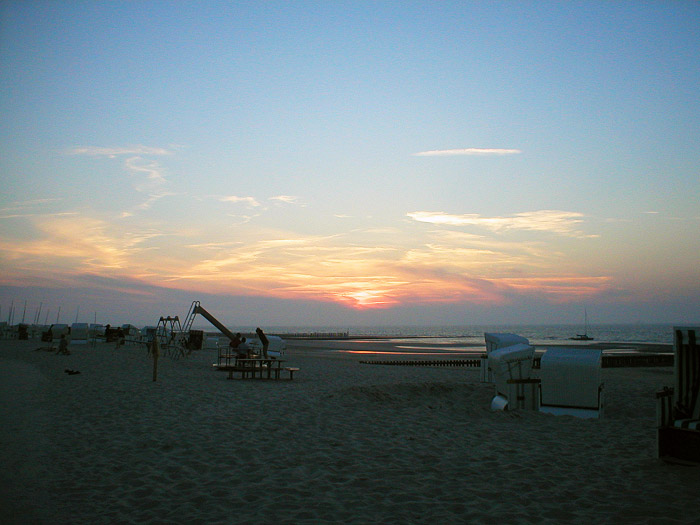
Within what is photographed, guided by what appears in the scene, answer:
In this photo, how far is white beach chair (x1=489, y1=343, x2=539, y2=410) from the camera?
520 inches

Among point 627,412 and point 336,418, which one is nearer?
point 336,418

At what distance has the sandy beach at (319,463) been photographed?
19.2 feet

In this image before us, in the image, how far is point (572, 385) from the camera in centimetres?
1255

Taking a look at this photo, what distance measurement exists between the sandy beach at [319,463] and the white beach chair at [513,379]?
2.28 feet

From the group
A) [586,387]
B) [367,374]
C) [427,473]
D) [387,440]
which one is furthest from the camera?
[367,374]

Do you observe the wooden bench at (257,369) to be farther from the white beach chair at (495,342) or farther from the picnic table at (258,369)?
the white beach chair at (495,342)

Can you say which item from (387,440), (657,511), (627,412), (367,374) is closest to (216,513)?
(387,440)

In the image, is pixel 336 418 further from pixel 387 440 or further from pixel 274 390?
pixel 274 390

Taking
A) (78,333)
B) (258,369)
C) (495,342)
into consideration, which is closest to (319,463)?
(258,369)

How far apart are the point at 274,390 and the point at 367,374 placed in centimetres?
701

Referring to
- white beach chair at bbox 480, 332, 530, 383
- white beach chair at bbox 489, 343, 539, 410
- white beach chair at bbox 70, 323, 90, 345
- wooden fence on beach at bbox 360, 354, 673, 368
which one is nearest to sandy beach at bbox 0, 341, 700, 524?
white beach chair at bbox 489, 343, 539, 410

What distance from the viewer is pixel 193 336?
1532 inches

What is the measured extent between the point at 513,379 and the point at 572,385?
62.9 inches

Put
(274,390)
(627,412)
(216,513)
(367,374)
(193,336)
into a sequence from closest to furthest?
(216,513) → (627,412) → (274,390) → (367,374) → (193,336)
